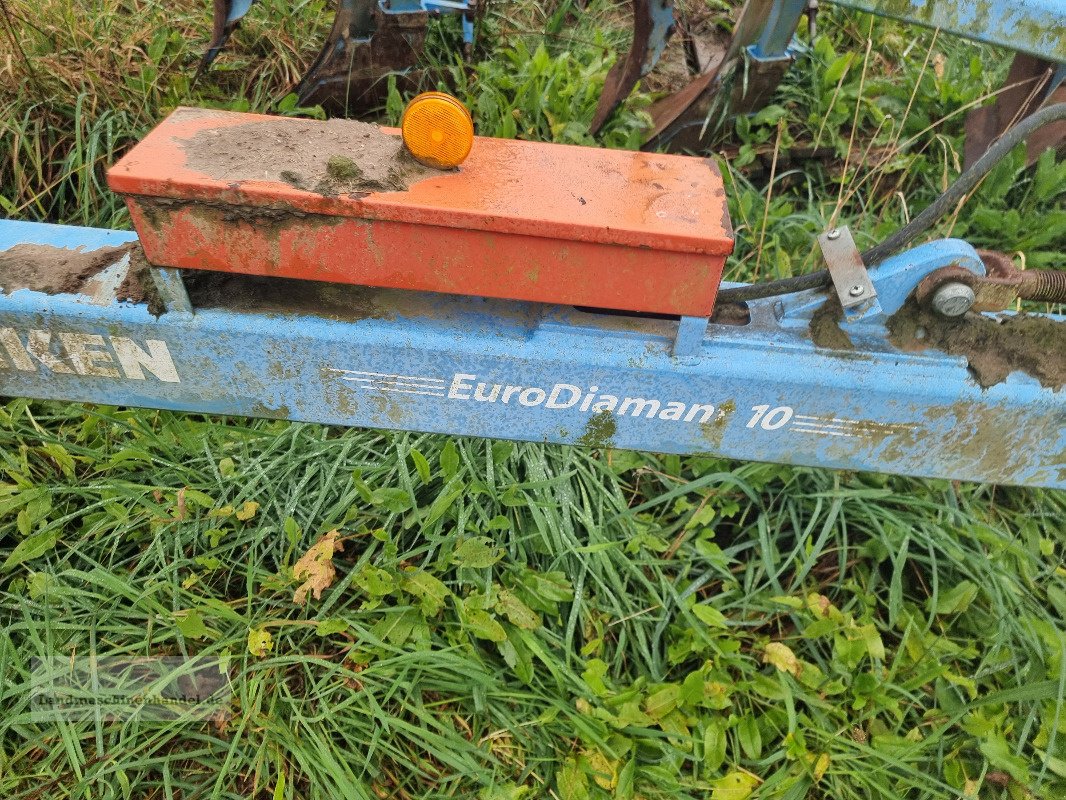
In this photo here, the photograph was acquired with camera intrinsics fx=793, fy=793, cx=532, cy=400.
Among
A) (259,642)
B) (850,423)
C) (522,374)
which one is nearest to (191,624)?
(259,642)

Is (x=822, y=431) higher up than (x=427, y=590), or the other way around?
(x=822, y=431)

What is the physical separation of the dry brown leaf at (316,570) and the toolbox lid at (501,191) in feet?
3.47

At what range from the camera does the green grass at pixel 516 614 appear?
181 cm

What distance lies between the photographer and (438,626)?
1.99 meters

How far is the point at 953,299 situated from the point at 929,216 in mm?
168

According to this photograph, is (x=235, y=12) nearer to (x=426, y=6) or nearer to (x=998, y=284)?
(x=426, y=6)

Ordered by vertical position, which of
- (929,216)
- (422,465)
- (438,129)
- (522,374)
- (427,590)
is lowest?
(427,590)

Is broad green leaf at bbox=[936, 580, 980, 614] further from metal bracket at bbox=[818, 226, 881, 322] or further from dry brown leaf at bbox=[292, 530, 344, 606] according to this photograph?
dry brown leaf at bbox=[292, 530, 344, 606]

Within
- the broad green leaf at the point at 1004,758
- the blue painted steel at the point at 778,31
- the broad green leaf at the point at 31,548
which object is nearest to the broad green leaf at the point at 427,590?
the broad green leaf at the point at 31,548

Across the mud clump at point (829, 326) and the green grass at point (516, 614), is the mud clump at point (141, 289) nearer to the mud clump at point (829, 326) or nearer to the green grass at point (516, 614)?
the green grass at point (516, 614)

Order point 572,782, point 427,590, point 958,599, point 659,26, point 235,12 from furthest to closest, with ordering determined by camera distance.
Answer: point 659,26 < point 235,12 < point 958,599 < point 427,590 < point 572,782

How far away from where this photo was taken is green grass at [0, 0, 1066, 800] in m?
1.81

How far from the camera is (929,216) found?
1.35m

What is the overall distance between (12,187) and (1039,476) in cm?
311
